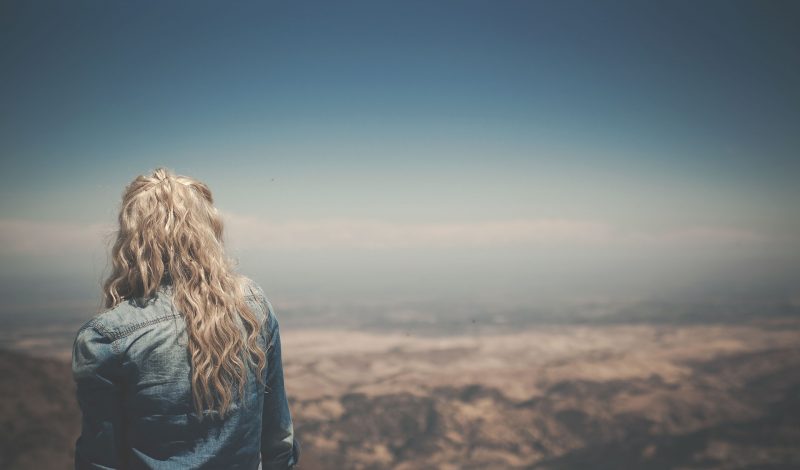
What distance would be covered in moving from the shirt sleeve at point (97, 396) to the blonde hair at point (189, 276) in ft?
0.52

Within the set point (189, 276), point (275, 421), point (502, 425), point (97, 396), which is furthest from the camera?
point (502, 425)

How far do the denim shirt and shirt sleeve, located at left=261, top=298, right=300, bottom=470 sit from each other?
0.50 ft

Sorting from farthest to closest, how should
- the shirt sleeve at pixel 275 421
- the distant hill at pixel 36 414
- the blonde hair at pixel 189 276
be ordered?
the distant hill at pixel 36 414
the shirt sleeve at pixel 275 421
the blonde hair at pixel 189 276

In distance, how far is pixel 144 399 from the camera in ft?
4.55

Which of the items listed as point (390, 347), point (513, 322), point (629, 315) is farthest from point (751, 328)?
point (390, 347)

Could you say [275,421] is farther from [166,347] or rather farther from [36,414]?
[36,414]

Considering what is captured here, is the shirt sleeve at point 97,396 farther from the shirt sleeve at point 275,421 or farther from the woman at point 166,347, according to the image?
the shirt sleeve at point 275,421

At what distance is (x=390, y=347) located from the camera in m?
108

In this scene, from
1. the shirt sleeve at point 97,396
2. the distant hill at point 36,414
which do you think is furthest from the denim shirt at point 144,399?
the distant hill at point 36,414

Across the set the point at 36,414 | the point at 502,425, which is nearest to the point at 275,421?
the point at 36,414

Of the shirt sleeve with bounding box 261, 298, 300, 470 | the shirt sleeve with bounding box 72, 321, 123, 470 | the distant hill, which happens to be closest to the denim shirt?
the shirt sleeve with bounding box 72, 321, 123, 470

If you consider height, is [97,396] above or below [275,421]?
above

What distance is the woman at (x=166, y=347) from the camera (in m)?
1.36

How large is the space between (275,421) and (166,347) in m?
0.61
